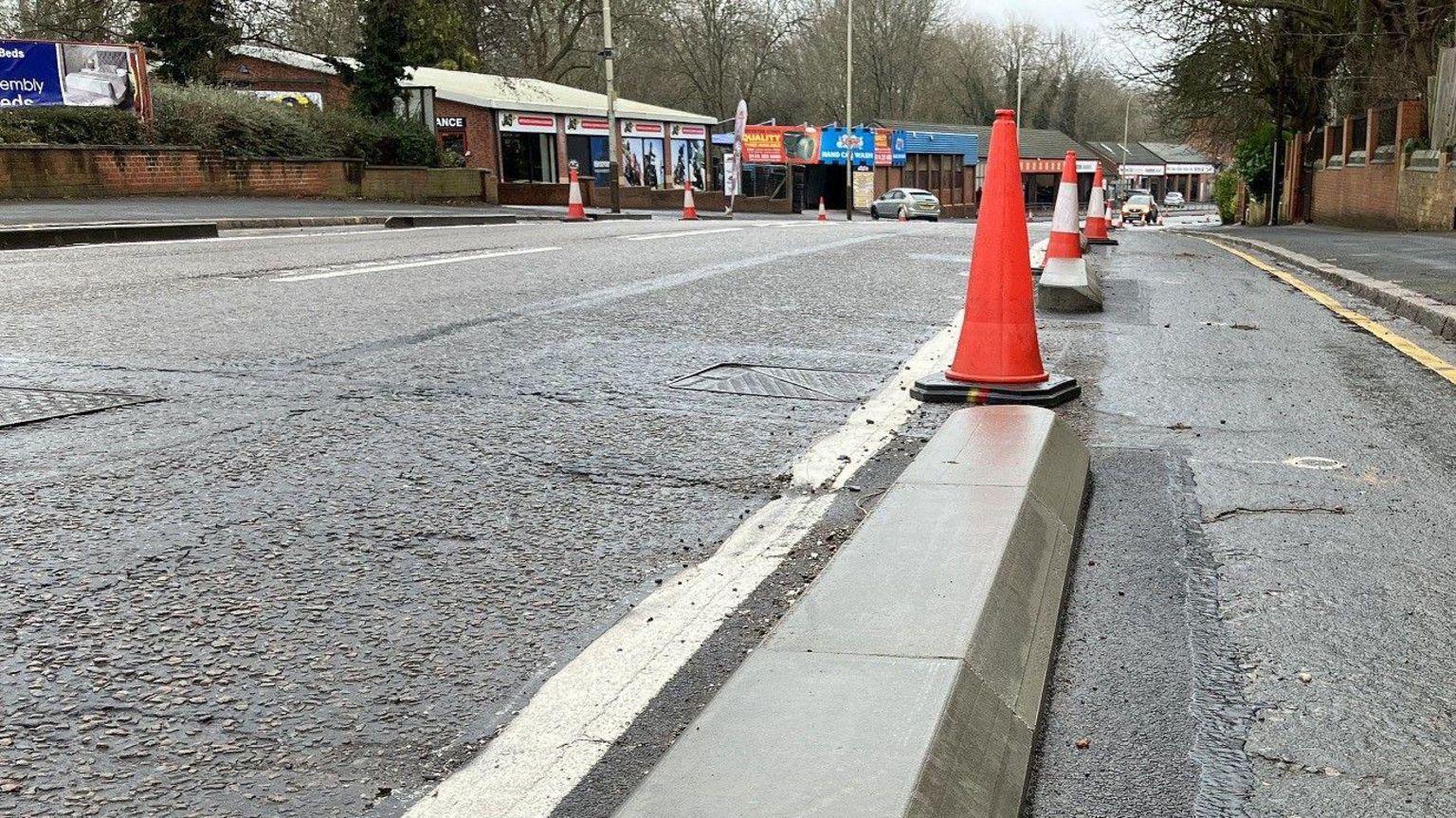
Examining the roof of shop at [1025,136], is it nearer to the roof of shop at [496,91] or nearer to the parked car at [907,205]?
the parked car at [907,205]

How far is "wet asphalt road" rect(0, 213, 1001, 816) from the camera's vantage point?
6.79 feet

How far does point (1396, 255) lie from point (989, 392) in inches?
403

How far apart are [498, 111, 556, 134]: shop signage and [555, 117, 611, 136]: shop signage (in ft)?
2.88

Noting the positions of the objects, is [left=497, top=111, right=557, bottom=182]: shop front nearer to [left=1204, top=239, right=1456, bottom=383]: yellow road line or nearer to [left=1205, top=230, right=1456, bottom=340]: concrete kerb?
[left=1205, top=230, right=1456, bottom=340]: concrete kerb

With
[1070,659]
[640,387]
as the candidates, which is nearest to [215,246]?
[640,387]

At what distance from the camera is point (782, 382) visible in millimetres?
5223

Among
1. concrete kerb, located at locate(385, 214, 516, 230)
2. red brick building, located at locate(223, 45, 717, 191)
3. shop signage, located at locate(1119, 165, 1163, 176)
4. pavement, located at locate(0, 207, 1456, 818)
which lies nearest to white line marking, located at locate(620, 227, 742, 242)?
concrete kerb, located at locate(385, 214, 516, 230)

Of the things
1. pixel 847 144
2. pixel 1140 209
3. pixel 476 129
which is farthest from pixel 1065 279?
pixel 1140 209

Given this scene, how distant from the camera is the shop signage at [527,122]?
3894cm

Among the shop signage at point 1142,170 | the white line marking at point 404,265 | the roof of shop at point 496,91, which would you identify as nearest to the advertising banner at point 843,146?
the roof of shop at point 496,91

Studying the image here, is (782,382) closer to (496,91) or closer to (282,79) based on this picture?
(496,91)

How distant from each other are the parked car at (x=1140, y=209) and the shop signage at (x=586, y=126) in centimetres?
3076

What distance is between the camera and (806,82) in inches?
2913

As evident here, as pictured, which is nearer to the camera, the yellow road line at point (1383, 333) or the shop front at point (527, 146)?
the yellow road line at point (1383, 333)
